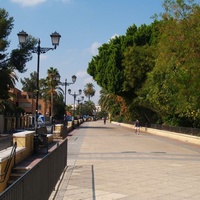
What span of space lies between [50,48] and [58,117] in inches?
3921

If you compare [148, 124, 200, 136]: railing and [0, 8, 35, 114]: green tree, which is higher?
[0, 8, 35, 114]: green tree

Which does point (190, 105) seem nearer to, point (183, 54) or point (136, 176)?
point (183, 54)

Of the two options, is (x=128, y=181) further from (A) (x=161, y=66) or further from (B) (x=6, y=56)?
(B) (x=6, y=56)

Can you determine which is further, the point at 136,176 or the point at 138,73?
the point at 138,73

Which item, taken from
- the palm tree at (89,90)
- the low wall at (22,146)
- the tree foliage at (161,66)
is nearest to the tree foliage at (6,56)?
the tree foliage at (161,66)

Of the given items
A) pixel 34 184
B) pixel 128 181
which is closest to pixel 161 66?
pixel 128 181

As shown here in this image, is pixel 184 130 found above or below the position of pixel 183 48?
below

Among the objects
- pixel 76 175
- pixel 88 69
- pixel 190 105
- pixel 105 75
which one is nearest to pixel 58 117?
pixel 88 69

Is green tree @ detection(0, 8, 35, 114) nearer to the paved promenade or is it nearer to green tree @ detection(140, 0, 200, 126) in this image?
green tree @ detection(140, 0, 200, 126)

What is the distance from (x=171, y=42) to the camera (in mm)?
22609

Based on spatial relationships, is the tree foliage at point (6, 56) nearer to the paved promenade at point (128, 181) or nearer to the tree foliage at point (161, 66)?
the tree foliage at point (161, 66)

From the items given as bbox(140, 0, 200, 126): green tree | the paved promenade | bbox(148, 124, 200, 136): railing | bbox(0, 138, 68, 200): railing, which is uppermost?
bbox(140, 0, 200, 126): green tree

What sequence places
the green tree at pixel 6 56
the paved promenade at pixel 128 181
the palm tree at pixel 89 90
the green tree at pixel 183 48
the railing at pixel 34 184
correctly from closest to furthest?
the railing at pixel 34 184 < the paved promenade at pixel 128 181 < the green tree at pixel 183 48 < the green tree at pixel 6 56 < the palm tree at pixel 89 90

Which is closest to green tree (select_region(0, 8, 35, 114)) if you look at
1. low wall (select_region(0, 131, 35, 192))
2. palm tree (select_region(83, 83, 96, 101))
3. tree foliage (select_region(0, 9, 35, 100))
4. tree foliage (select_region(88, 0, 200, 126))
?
tree foliage (select_region(0, 9, 35, 100))
